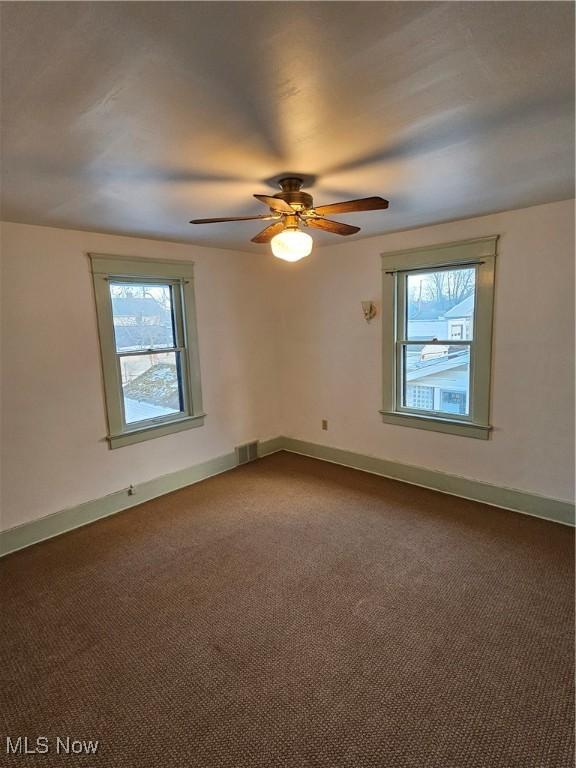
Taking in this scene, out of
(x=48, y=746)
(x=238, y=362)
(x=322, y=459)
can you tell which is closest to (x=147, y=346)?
(x=238, y=362)

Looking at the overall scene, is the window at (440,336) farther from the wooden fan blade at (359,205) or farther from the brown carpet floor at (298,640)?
the wooden fan blade at (359,205)

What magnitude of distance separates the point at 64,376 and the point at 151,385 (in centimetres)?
84

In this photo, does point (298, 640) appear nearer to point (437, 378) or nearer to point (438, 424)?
point (438, 424)

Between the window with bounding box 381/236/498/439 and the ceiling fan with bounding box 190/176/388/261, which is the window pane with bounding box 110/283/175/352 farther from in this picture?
the window with bounding box 381/236/498/439

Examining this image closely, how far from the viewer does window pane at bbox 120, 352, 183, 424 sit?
3785mm

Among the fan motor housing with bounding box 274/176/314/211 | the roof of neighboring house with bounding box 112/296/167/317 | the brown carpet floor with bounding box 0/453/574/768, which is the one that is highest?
the fan motor housing with bounding box 274/176/314/211

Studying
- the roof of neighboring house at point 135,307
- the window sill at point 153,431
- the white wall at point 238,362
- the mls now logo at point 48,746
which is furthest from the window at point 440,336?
the mls now logo at point 48,746

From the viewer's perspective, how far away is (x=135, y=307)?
12.4ft

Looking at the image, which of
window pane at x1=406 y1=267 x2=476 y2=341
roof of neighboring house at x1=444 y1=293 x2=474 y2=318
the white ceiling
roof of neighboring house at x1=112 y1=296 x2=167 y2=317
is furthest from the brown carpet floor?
the white ceiling

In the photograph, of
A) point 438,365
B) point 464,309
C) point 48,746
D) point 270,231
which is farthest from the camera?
point 438,365

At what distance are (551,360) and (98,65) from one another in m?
3.36

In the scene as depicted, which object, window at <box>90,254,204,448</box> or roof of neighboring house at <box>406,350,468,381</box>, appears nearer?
window at <box>90,254,204,448</box>

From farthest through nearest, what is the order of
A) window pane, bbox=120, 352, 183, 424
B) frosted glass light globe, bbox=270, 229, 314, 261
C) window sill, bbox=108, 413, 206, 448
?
window pane, bbox=120, 352, 183, 424
window sill, bbox=108, 413, 206, 448
frosted glass light globe, bbox=270, 229, 314, 261

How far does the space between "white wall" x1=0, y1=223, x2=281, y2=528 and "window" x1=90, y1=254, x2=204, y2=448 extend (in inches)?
3.6
